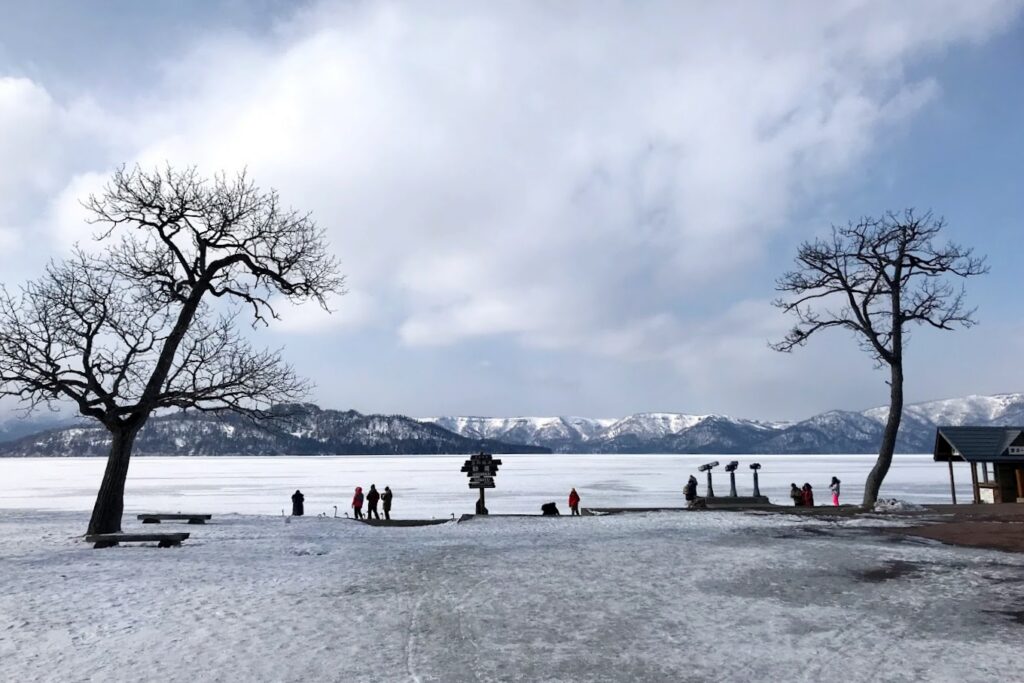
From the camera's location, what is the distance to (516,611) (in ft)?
33.0

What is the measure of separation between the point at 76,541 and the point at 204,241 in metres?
9.71

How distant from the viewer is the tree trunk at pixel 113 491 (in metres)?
19.0

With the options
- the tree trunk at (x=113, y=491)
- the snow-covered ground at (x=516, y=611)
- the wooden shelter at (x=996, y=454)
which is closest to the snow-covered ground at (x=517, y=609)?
the snow-covered ground at (x=516, y=611)

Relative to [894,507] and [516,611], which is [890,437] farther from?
[516,611]

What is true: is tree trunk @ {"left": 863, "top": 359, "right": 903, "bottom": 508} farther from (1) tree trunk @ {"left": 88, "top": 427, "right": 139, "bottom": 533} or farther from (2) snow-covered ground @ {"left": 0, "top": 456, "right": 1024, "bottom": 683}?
(1) tree trunk @ {"left": 88, "top": 427, "right": 139, "bottom": 533}

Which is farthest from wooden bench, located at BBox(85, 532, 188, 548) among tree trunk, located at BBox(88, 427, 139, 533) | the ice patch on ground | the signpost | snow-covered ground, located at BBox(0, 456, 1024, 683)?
the ice patch on ground

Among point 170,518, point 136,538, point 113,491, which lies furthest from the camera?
point 170,518

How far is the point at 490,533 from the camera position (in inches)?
775

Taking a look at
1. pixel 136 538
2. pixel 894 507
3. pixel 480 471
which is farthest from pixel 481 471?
pixel 894 507

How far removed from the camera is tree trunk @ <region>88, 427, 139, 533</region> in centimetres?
1895

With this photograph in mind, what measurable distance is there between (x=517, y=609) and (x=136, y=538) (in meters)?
11.4

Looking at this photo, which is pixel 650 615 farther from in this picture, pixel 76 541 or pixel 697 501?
pixel 697 501

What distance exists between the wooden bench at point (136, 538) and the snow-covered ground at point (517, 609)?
262mm

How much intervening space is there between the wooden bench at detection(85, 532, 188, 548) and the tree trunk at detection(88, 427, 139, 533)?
1.98m
